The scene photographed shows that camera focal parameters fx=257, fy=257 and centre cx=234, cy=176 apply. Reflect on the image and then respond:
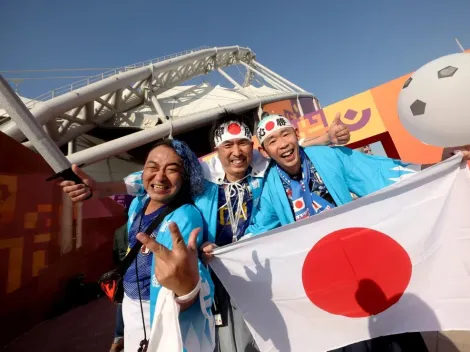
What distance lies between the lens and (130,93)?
16953 mm

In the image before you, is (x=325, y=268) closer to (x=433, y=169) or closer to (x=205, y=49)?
(x=433, y=169)

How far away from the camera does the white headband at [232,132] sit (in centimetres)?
A: 239

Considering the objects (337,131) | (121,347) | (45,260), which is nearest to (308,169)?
(337,131)

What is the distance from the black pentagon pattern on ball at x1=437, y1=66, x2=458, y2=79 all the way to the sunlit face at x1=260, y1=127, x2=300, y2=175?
3.79ft

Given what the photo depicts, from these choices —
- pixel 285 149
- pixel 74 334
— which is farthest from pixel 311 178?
pixel 74 334

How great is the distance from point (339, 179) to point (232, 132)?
105 centimetres

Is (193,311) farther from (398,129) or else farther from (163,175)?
(398,129)

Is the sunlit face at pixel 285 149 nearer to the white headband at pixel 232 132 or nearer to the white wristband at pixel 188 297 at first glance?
the white headband at pixel 232 132

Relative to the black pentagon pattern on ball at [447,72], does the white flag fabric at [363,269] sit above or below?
below

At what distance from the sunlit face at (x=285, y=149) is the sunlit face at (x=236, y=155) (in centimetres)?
21

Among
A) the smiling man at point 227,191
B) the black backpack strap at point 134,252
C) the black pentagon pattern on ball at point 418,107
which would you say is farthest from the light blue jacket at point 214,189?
the black pentagon pattern on ball at point 418,107

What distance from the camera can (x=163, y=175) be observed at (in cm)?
193

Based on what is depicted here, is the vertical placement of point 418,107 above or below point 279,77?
below

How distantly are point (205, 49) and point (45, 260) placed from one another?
21.9 metres
